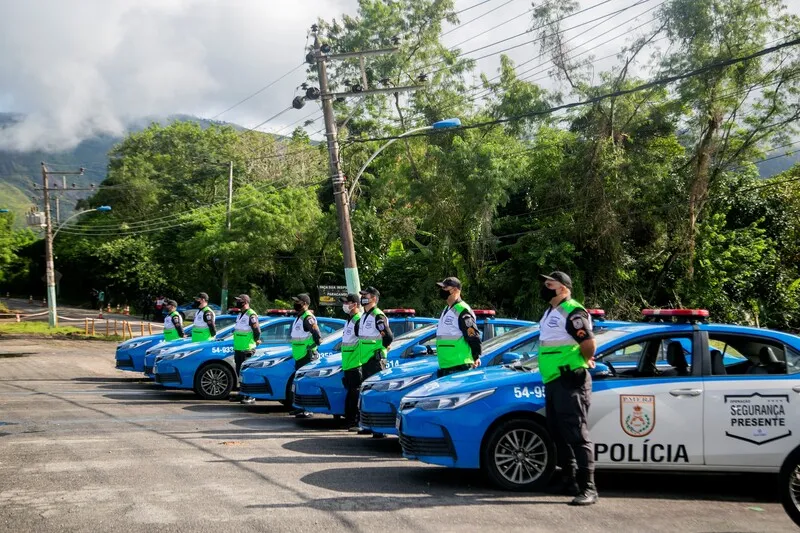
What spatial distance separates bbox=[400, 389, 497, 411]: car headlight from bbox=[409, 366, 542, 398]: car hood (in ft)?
0.15

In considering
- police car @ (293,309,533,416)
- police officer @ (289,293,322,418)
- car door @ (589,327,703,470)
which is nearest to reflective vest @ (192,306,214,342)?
police officer @ (289,293,322,418)

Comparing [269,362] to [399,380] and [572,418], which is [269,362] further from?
[572,418]

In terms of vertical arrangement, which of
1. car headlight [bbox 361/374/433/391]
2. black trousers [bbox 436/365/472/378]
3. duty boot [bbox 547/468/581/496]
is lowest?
duty boot [bbox 547/468/581/496]

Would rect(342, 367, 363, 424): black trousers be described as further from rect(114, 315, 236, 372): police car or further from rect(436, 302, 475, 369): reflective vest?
rect(114, 315, 236, 372): police car

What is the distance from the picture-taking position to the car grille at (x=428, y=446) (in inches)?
295

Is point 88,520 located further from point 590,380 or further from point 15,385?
point 15,385

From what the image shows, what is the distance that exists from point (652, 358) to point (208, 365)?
9665 millimetres

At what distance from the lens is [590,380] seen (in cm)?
712

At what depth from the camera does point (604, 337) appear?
25.7 feet

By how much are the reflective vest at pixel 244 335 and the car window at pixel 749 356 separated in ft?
28.8

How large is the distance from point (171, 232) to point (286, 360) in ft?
160

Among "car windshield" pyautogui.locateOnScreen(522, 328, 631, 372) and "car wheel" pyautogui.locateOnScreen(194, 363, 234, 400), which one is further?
"car wheel" pyautogui.locateOnScreen(194, 363, 234, 400)

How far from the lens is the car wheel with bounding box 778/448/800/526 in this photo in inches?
256

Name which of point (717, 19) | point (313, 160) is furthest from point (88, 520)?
point (313, 160)
